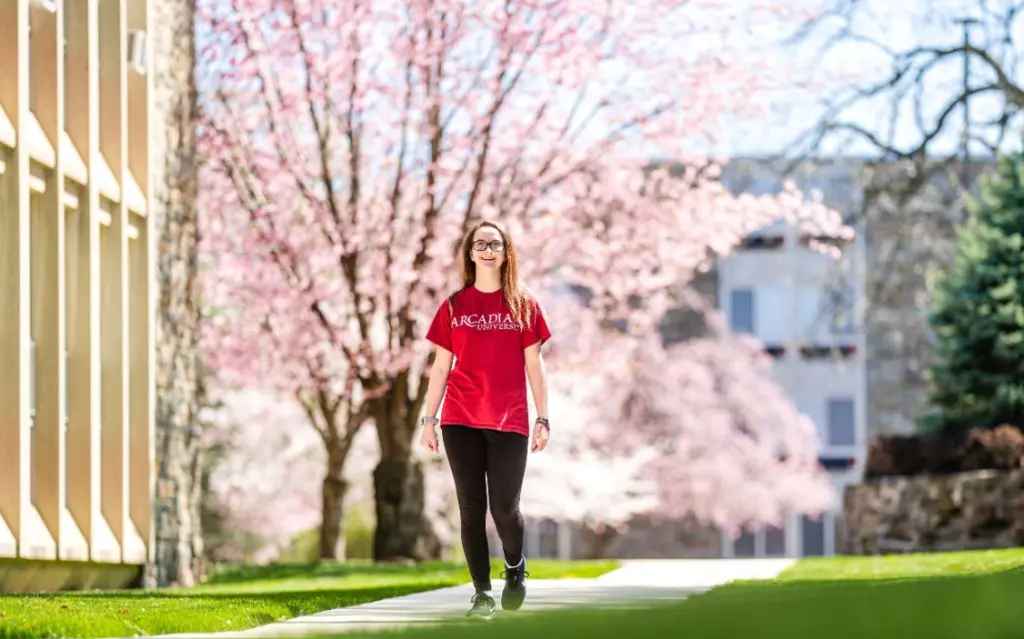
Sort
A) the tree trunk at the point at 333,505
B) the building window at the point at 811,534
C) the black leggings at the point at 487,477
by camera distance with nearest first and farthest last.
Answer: the black leggings at the point at 487,477
the tree trunk at the point at 333,505
the building window at the point at 811,534

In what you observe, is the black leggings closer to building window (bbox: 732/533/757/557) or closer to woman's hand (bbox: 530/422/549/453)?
woman's hand (bbox: 530/422/549/453)

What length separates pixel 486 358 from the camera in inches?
317

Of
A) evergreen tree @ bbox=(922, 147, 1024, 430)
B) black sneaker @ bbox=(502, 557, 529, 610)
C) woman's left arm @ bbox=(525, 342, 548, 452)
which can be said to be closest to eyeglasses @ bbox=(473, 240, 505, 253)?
woman's left arm @ bbox=(525, 342, 548, 452)

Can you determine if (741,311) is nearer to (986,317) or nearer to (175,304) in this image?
(986,317)

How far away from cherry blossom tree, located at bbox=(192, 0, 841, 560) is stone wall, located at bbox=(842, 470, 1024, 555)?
127 inches

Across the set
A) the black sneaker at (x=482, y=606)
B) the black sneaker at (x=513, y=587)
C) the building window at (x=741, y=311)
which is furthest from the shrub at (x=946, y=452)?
the building window at (x=741, y=311)

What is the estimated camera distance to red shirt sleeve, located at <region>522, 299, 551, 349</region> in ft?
26.8

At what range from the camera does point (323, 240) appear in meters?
18.2

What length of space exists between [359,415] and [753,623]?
57.8ft

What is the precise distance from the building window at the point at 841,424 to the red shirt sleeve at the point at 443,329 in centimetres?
3204

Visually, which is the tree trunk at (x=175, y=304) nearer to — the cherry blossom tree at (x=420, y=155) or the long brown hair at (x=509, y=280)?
the cherry blossom tree at (x=420, y=155)

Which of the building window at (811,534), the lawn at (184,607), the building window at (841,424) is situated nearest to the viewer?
the lawn at (184,607)

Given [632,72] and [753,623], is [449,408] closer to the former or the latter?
[753,623]

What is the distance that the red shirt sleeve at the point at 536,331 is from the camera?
8.17 metres
